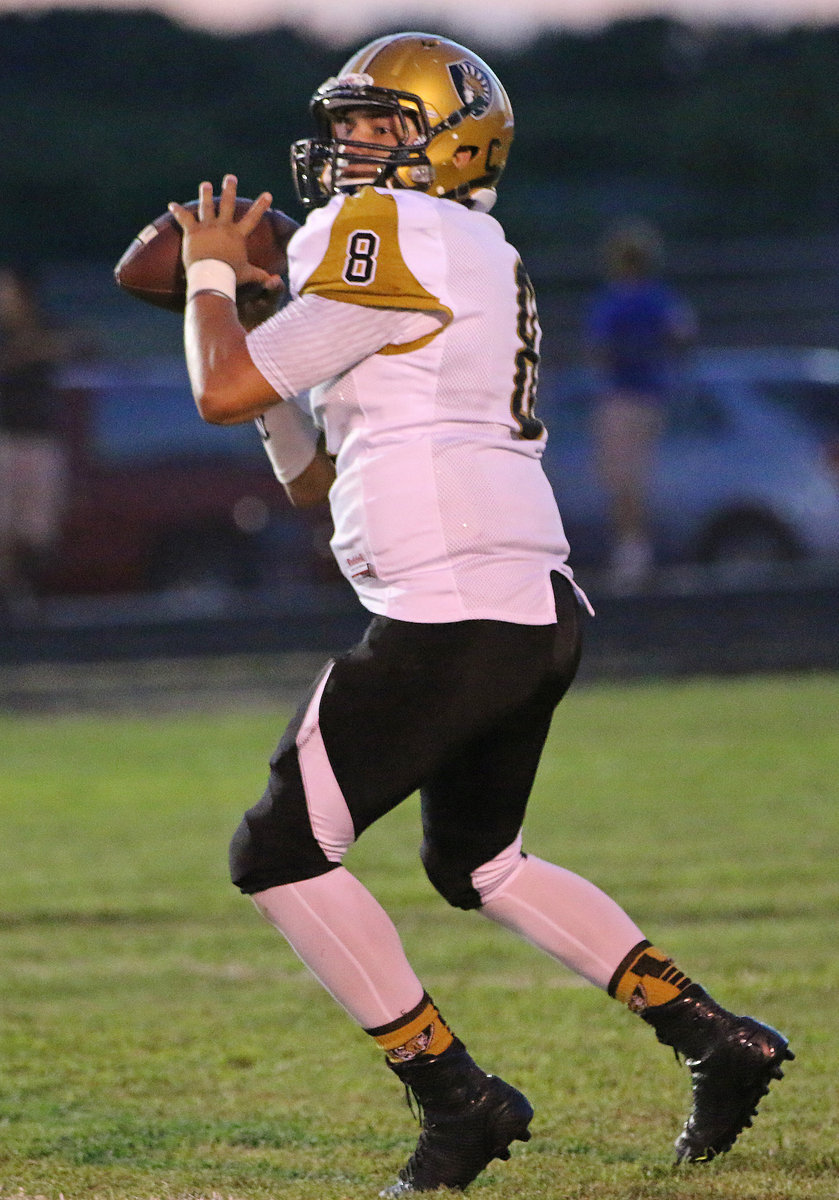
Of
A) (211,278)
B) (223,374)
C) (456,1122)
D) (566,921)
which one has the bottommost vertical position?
(456,1122)

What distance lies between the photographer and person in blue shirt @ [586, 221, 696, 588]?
11.3 m

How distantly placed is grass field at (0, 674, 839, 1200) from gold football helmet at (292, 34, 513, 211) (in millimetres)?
1771

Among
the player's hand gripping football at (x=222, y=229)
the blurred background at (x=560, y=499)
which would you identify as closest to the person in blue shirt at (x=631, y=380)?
the blurred background at (x=560, y=499)

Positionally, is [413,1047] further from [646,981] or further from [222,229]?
[222,229]

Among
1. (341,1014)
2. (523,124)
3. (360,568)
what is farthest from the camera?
(523,124)

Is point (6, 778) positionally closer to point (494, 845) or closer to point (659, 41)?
point (494, 845)

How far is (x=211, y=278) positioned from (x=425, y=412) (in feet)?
1.52

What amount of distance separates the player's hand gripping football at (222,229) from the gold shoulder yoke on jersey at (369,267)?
257 millimetres

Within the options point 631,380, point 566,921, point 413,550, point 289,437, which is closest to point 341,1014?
point 566,921

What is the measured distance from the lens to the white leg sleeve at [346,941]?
10.3 feet

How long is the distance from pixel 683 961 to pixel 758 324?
12.1 meters

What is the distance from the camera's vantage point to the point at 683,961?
507cm

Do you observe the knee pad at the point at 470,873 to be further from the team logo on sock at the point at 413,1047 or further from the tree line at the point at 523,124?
the tree line at the point at 523,124

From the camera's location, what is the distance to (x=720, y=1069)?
3287mm
